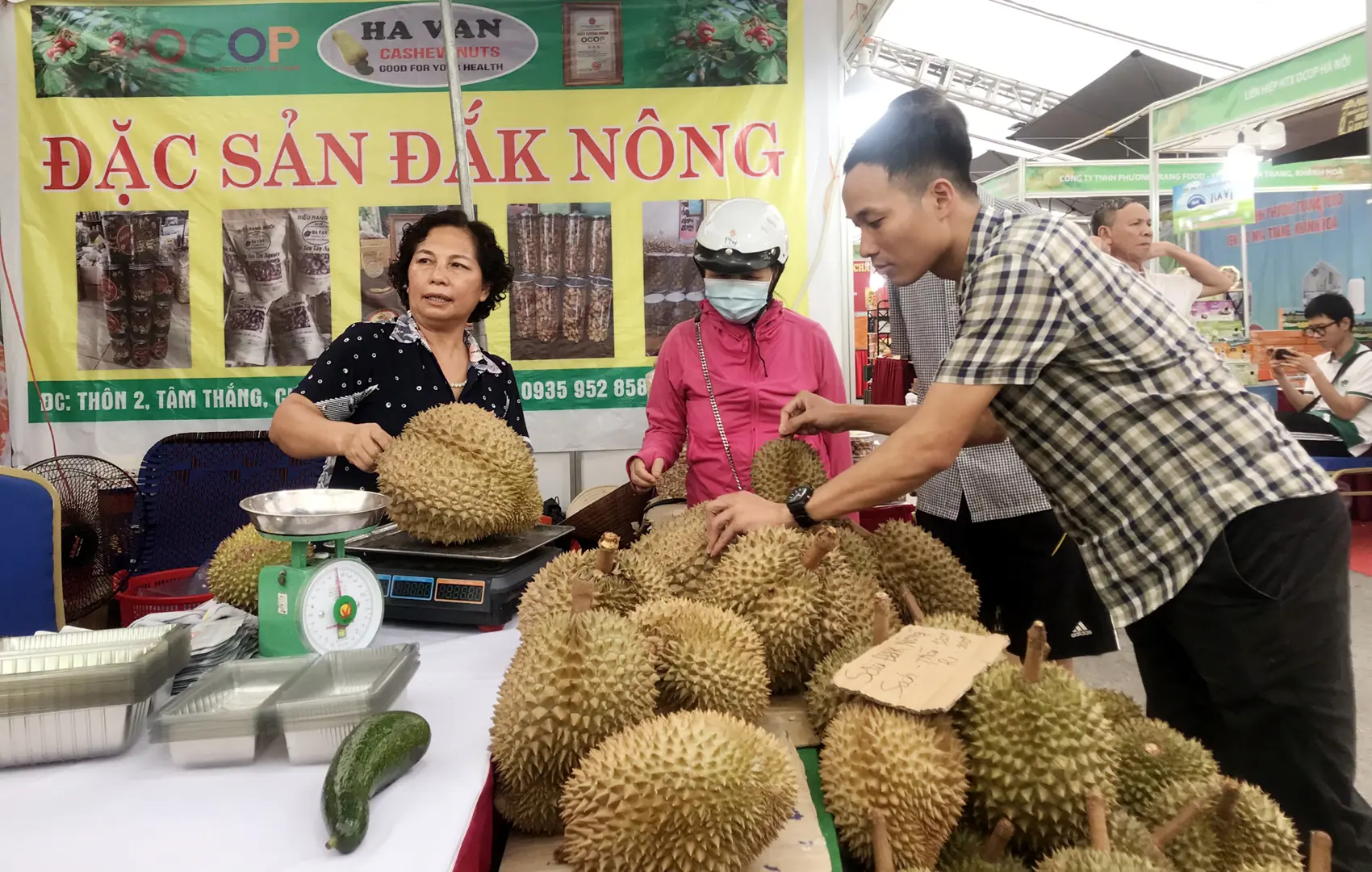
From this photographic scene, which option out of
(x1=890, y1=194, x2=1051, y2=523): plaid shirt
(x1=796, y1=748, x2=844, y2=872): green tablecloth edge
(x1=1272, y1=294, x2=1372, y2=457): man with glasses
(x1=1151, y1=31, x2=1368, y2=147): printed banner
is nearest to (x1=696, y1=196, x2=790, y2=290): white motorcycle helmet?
(x1=890, y1=194, x2=1051, y2=523): plaid shirt

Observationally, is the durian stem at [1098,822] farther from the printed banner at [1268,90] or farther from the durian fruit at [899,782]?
the printed banner at [1268,90]

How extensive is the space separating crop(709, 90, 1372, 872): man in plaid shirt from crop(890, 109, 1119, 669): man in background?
115 cm

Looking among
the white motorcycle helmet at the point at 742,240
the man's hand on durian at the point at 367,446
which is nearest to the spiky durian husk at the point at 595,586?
the man's hand on durian at the point at 367,446

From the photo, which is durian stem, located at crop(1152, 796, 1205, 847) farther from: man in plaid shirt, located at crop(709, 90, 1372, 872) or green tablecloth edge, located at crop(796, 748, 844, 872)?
man in plaid shirt, located at crop(709, 90, 1372, 872)

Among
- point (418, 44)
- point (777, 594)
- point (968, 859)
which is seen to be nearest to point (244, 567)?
point (777, 594)

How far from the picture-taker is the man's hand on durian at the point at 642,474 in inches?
105

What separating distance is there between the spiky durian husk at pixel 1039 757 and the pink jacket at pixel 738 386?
1.88m

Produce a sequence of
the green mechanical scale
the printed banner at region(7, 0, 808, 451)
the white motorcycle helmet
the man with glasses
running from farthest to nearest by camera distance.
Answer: the man with glasses < the printed banner at region(7, 0, 808, 451) < the white motorcycle helmet < the green mechanical scale

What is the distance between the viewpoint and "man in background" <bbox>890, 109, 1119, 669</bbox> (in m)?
2.95

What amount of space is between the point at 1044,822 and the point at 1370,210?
10.1 meters

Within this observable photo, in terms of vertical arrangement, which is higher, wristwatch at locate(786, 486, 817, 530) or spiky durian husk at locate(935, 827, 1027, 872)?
wristwatch at locate(786, 486, 817, 530)

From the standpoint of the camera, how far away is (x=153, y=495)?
11.5ft

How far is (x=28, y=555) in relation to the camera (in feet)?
7.94

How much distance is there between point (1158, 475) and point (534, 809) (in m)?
1.43
